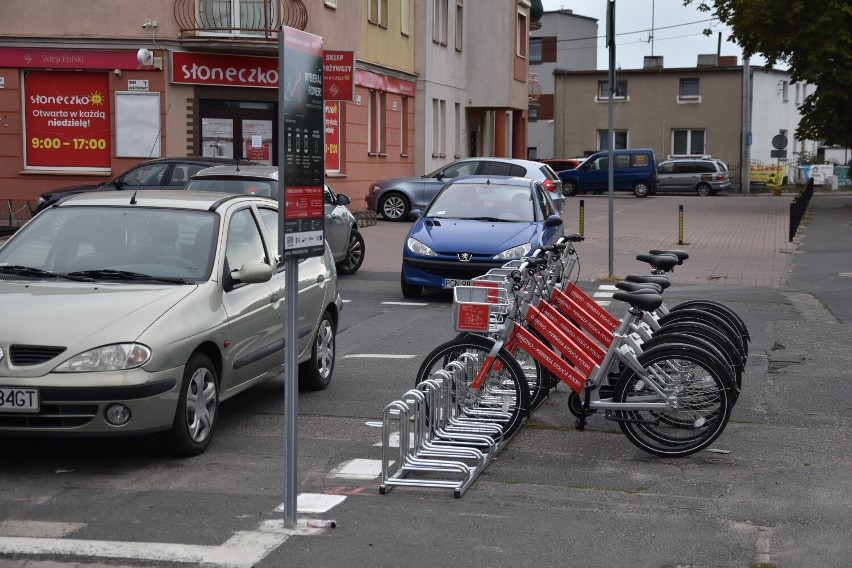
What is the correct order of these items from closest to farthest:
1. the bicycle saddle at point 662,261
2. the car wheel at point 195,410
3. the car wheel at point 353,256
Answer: the car wheel at point 195,410 < the bicycle saddle at point 662,261 < the car wheel at point 353,256

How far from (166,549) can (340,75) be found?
502 inches

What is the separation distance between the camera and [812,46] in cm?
3706

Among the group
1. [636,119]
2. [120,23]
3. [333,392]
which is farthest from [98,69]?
[636,119]

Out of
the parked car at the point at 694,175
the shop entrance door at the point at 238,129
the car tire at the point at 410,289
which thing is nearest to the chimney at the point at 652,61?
the parked car at the point at 694,175

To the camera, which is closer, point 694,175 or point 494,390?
point 494,390

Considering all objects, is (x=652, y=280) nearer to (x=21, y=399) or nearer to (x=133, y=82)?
(x=21, y=399)

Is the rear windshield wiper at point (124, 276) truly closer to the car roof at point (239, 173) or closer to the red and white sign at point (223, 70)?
the car roof at point (239, 173)

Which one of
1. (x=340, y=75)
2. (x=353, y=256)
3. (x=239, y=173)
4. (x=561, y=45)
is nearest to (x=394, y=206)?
(x=353, y=256)

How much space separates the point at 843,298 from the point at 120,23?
17204 mm

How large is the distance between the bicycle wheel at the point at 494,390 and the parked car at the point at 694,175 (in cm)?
4953

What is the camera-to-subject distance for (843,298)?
1659 centimetres

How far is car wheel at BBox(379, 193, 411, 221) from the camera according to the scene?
31328 millimetres

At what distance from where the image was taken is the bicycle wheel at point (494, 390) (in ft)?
26.0

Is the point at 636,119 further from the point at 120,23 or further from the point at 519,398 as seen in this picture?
the point at 519,398
